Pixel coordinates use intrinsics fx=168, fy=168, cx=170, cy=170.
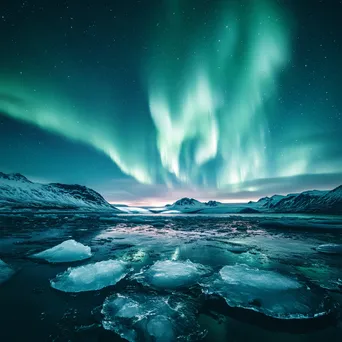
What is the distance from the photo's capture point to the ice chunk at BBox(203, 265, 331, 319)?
11.8 ft

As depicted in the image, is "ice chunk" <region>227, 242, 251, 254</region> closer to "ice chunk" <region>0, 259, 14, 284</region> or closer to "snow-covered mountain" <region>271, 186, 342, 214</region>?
"ice chunk" <region>0, 259, 14, 284</region>

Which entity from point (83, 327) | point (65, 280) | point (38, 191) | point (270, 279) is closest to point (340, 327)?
point (270, 279)

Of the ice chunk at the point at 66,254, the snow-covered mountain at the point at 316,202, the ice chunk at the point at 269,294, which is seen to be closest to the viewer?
the ice chunk at the point at 269,294

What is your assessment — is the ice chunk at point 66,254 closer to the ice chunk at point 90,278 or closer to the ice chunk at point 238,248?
the ice chunk at point 90,278

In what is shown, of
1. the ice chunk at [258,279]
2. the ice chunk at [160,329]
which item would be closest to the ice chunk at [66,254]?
the ice chunk at [160,329]

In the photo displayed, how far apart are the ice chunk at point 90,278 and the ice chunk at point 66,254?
209 cm

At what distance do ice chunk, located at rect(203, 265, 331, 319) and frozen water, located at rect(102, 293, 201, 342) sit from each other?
1129 mm

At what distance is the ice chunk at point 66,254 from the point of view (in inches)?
280

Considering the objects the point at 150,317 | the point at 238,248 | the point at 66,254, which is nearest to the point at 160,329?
the point at 150,317

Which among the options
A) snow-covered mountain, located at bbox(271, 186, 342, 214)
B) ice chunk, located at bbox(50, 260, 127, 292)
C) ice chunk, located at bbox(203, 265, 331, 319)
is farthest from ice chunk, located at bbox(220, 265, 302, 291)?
snow-covered mountain, located at bbox(271, 186, 342, 214)

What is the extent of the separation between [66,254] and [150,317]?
5.78 m

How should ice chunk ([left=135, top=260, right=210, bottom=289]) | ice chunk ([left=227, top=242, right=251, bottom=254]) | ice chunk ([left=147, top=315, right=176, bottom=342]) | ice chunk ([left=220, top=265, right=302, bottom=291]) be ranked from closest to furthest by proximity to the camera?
ice chunk ([left=147, top=315, right=176, bottom=342]), ice chunk ([left=220, top=265, right=302, bottom=291]), ice chunk ([left=135, top=260, right=210, bottom=289]), ice chunk ([left=227, top=242, right=251, bottom=254])

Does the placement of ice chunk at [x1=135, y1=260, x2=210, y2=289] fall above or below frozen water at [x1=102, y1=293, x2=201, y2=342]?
above

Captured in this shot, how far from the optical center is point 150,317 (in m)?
3.29
